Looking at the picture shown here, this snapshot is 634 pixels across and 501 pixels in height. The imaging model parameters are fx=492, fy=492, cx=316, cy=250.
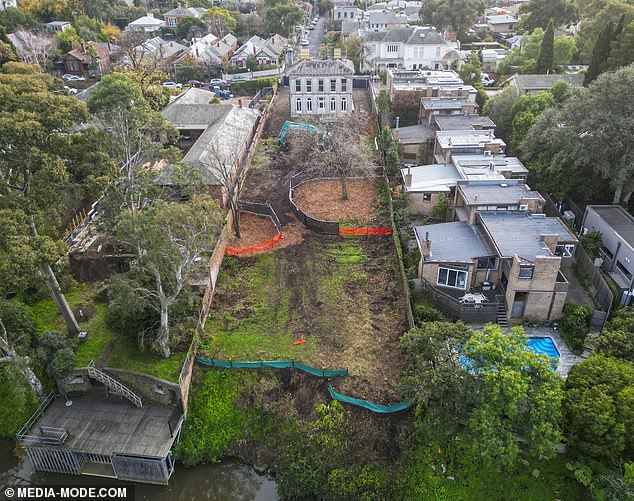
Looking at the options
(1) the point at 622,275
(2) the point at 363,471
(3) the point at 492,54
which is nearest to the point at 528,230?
(1) the point at 622,275

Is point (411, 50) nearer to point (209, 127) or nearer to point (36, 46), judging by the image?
point (209, 127)

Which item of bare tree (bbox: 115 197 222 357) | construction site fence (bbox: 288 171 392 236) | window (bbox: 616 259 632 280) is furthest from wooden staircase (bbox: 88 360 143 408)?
window (bbox: 616 259 632 280)

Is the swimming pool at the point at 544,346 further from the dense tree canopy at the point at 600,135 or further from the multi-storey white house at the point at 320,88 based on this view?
the multi-storey white house at the point at 320,88

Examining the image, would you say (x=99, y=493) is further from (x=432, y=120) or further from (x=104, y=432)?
(x=432, y=120)

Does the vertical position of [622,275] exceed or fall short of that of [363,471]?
it exceeds it

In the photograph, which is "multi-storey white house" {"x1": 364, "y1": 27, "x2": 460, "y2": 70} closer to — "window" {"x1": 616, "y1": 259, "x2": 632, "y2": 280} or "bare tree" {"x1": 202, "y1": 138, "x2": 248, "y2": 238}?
"bare tree" {"x1": 202, "y1": 138, "x2": 248, "y2": 238}

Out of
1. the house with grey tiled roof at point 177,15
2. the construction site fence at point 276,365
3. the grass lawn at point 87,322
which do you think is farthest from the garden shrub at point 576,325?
the house with grey tiled roof at point 177,15
